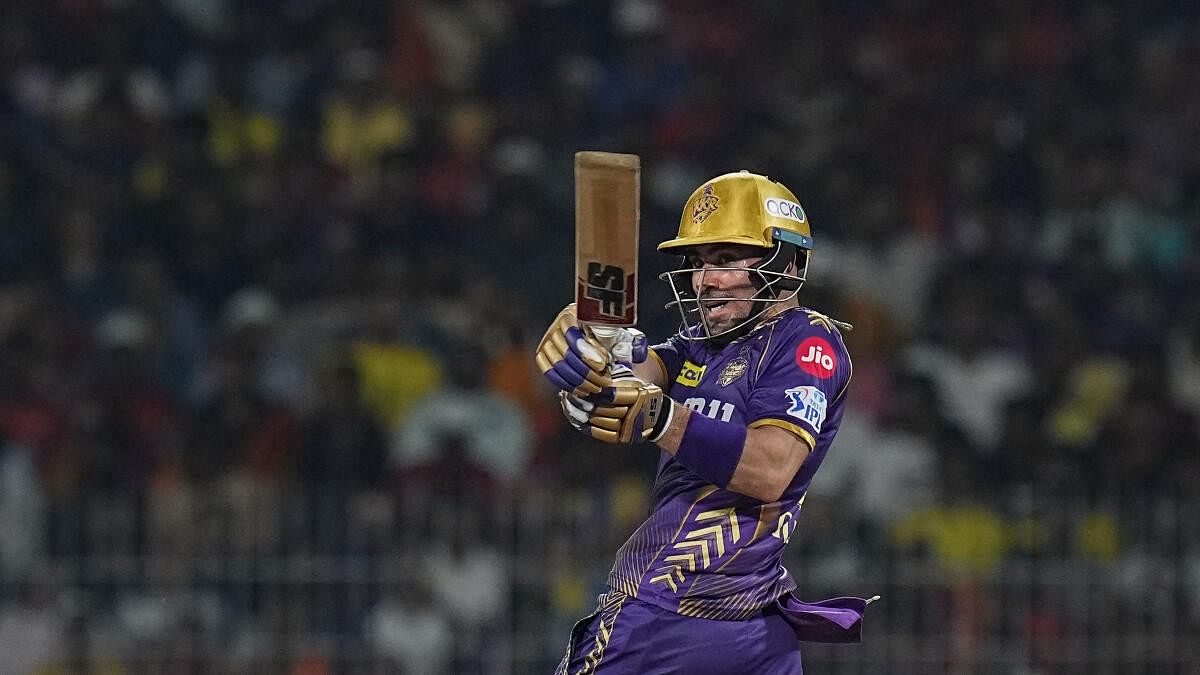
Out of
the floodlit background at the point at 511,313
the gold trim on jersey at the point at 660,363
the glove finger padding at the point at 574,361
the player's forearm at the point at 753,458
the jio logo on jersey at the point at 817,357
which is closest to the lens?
the glove finger padding at the point at 574,361

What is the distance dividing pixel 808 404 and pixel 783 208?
628 millimetres

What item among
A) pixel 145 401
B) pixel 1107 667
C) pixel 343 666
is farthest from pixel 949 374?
pixel 145 401

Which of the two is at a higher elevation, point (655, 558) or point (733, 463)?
point (733, 463)

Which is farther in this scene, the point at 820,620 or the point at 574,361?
the point at 820,620

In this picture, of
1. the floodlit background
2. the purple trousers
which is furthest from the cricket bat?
the floodlit background

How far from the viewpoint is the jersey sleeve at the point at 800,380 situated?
17.1 ft

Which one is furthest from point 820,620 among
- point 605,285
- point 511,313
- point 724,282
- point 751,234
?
point 511,313

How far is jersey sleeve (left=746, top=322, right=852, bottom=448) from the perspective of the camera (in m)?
5.23

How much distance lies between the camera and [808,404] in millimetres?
5262

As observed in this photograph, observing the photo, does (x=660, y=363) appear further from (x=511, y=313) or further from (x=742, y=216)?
(x=511, y=313)

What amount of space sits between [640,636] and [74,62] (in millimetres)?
8599

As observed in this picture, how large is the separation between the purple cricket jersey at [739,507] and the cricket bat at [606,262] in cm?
45

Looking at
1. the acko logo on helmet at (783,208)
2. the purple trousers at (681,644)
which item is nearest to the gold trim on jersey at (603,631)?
the purple trousers at (681,644)

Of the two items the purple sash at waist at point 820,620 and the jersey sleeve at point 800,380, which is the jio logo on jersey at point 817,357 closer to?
the jersey sleeve at point 800,380
